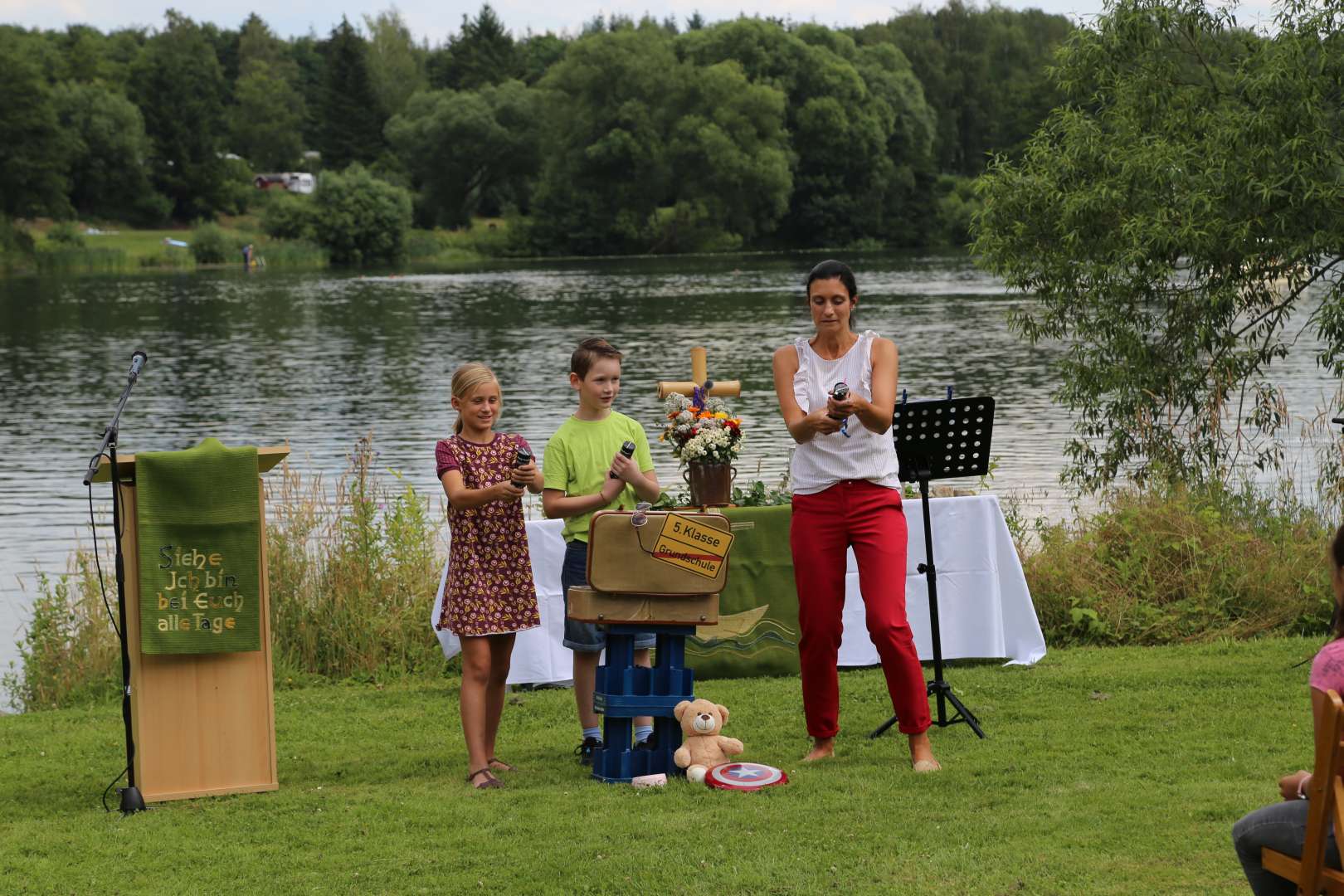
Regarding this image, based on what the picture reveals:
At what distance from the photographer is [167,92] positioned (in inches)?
4604

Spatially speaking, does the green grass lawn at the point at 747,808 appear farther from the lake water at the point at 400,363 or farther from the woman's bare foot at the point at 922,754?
the lake water at the point at 400,363

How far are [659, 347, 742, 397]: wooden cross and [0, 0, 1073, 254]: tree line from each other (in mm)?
67961

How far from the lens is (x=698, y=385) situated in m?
7.45

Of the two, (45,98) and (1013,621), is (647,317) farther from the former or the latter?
(45,98)

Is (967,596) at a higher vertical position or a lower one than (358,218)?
lower

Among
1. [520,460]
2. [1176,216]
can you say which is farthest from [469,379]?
[1176,216]

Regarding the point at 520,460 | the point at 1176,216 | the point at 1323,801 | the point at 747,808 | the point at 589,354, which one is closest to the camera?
the point at 1323,801

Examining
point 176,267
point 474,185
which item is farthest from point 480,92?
point 176,267

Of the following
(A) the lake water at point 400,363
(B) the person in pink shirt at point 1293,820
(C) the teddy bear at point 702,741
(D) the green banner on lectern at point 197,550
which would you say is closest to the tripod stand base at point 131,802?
(D) the green banner on lectern at point 197,550

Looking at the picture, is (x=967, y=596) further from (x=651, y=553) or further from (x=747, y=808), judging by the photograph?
(x=747, y=808)

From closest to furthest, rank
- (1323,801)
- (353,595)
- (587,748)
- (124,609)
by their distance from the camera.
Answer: (1323,801) → (124,609) → (587,748) → (353,595)

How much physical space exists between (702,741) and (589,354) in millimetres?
1584

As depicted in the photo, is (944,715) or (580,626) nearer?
(580,626)

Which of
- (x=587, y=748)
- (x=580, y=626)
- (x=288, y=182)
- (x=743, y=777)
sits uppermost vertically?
(x=288, y=182)
